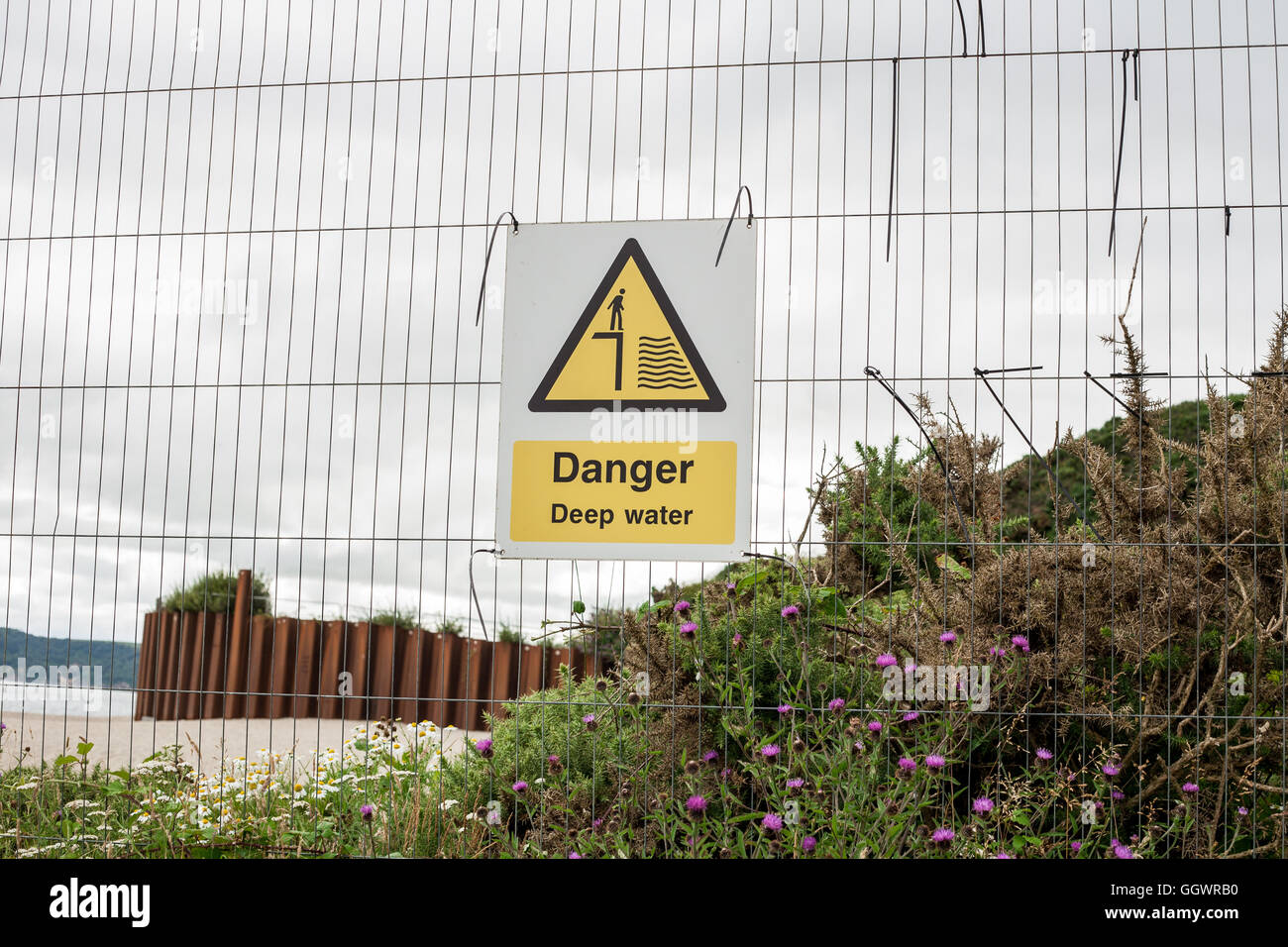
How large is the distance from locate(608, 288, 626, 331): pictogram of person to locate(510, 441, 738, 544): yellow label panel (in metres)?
0.47

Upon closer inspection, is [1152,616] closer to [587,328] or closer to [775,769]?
[775,769]

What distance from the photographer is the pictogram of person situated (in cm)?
379

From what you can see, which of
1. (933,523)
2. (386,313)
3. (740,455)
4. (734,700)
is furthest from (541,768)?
(933,523)

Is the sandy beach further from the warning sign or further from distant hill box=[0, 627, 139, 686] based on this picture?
the warning sign

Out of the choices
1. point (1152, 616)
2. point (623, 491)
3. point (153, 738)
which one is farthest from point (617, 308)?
point (153, 738)

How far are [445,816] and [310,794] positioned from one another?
0.60m

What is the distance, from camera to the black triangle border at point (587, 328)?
3709mm

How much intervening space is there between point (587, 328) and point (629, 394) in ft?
1.07

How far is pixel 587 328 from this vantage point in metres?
3.81

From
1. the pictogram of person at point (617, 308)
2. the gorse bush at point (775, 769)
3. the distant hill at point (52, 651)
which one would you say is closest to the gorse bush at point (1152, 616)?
the gorse bush at point (775, 769)

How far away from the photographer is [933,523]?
190 inches

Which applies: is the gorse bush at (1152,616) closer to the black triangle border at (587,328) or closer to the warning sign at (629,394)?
the warning sign at (629,394)

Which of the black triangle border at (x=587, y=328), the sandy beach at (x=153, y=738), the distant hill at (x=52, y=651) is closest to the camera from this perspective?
the black triangle border at (x=587, y=328)

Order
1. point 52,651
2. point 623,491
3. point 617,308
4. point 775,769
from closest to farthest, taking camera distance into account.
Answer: point 775,769
point 623,491
point 617,308
point 52,651
